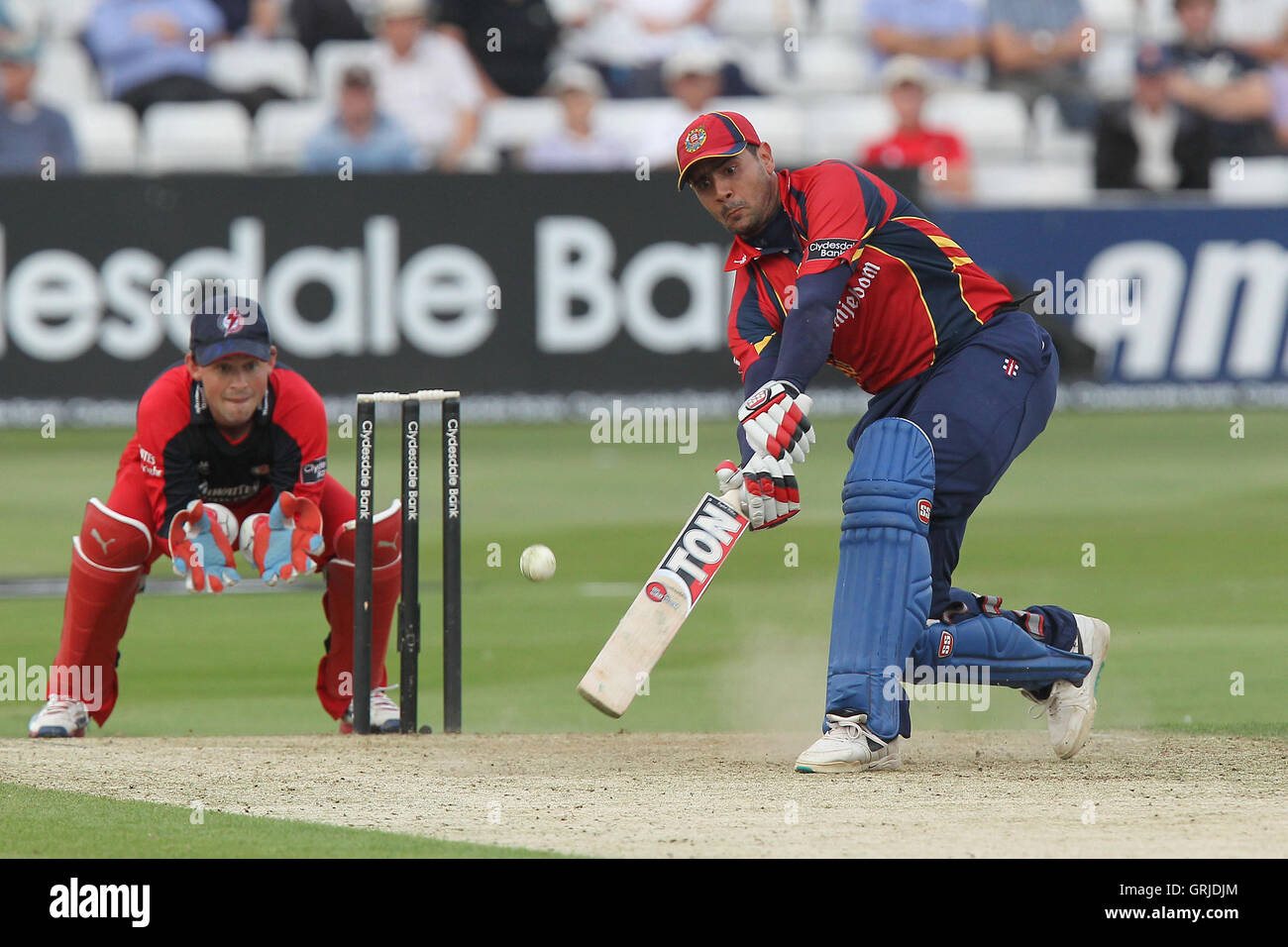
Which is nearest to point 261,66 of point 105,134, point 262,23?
point 262,23

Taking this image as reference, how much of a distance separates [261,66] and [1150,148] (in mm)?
8781

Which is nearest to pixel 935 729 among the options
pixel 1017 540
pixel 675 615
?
pixel 675 615

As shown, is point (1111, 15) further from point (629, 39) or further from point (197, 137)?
point (197, 137)

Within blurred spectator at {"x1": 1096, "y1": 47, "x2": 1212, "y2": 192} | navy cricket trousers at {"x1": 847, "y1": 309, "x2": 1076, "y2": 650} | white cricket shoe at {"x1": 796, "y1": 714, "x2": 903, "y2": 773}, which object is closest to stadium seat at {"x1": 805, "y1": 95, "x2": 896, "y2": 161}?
blurred spectator at {"x1": 1096, "y1": 47, "x2": 1212, "y2": 192}

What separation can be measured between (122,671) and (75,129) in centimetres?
1055

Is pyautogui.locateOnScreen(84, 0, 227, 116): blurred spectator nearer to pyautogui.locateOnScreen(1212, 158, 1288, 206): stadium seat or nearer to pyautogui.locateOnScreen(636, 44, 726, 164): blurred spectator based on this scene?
pyautogui.locateOnScreen(636, 44, 726, 164): blurred spectator

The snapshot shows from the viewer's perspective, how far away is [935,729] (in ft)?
26.0

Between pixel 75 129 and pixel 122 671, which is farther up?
pixel 75 129

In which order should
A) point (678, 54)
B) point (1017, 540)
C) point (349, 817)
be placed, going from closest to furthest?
point (349, 817), point (1017, 540), point (678, 54)

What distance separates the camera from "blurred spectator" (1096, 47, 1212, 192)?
19.8 m

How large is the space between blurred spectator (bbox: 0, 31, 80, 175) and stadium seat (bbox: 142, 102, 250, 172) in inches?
29.1

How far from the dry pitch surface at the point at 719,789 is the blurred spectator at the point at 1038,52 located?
1561 cm

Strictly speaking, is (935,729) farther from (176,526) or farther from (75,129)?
(75,129)

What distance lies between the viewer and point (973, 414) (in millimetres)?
6469
